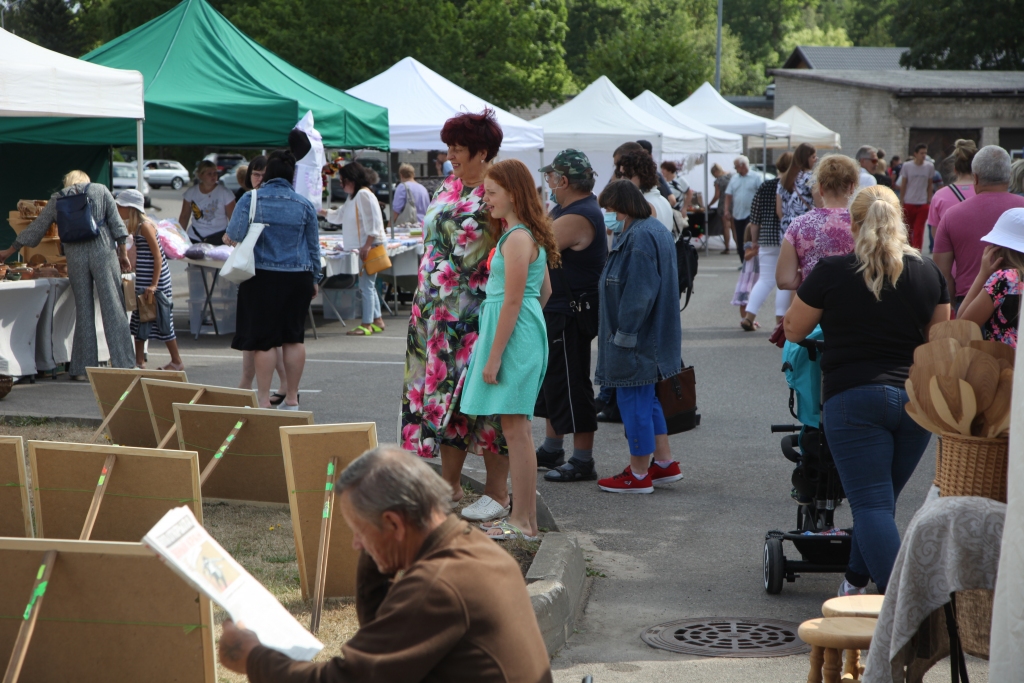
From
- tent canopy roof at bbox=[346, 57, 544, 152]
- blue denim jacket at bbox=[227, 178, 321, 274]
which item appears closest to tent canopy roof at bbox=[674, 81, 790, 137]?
tent canopy roof at bbox=[346, 57, 544, 152]

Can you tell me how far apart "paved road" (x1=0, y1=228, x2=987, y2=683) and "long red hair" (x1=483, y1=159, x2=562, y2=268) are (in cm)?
167

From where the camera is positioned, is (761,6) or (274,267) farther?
(761,6)

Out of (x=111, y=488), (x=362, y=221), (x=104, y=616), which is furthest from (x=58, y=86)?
(x=104, y=616)

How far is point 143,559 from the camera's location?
314 centimetres

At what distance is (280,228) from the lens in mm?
7629

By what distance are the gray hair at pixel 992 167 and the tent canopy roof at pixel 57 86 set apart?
256 inches

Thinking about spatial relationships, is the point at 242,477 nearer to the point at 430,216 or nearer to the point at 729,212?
the point at 430,216

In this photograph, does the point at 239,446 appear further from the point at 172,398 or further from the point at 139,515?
the point at 139,515

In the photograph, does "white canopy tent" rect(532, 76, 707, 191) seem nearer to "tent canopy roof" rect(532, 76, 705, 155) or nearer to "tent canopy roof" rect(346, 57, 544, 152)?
"tent canopy roof" rect(532, 76, 705, 155)

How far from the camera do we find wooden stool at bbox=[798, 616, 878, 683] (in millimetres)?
3297

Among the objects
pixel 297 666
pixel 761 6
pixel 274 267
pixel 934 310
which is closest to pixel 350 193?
pixel 274 267

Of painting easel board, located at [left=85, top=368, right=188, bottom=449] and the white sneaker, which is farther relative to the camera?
painting easel board, located at [left=85, top=368, right=188, bottom=449]

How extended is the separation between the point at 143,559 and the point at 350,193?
31.2 ft

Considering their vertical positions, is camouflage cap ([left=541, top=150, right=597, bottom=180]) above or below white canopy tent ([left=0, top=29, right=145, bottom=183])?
below
